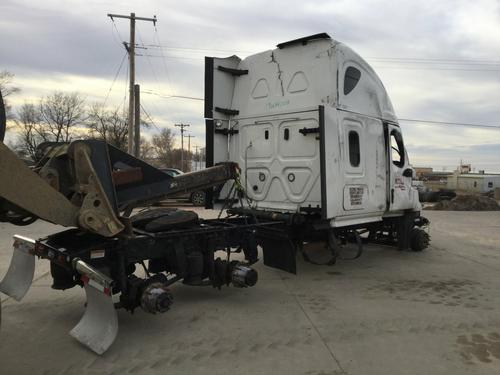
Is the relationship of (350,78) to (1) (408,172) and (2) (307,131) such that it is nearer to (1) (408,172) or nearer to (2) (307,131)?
(2) (307,131)

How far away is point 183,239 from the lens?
16.7 ft

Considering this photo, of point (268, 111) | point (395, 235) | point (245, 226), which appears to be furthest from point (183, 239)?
point (395, 235)

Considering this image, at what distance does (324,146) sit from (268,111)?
1.40 meters

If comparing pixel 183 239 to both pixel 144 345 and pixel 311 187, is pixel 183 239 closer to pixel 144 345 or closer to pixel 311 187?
pixel 144 345

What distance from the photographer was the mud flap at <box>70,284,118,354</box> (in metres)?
4.04

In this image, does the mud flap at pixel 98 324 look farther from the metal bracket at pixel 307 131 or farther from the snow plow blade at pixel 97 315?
the metal bracket at pixel 307 131

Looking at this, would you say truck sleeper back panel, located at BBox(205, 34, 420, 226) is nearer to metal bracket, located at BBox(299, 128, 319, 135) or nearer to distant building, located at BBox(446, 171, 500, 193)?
metal bracket, located at BBox(299, 128, 319, 135)

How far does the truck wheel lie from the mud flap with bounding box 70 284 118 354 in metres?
7.06

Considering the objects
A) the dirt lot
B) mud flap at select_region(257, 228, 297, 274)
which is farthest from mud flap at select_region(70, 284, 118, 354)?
mud flap at select_region(257, 228, 297, 274)

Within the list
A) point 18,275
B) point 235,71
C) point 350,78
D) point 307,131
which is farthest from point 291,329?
point 235,71

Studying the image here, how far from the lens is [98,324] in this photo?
4176 millimetres

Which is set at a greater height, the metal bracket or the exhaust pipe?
the metal bracket

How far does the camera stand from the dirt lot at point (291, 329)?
3.85 metres

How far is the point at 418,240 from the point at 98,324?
7.20 m
